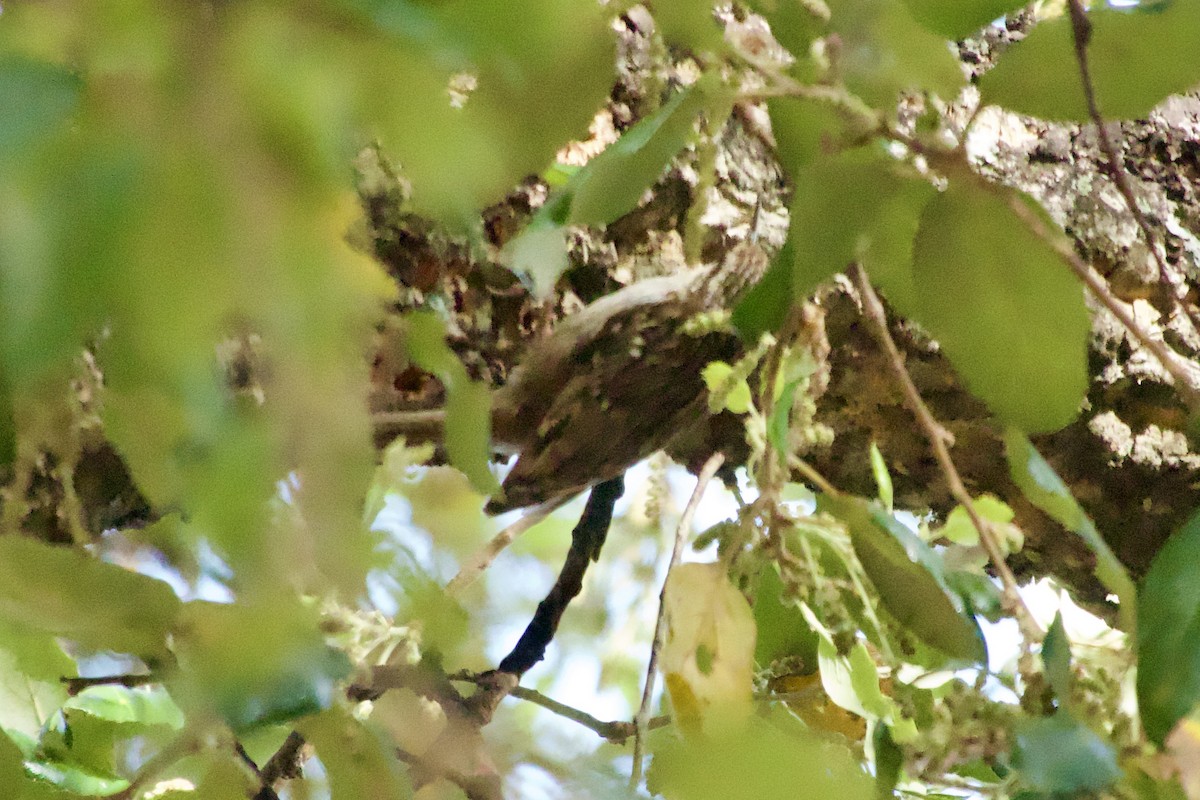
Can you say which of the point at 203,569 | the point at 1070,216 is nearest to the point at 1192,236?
the point at 1070,216

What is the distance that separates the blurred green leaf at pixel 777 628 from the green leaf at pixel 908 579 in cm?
12

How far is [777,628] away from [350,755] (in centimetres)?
31

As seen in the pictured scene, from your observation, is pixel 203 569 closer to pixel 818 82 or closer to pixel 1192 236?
pixel 818 82

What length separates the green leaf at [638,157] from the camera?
10.8 inches

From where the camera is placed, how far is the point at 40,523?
15.4 inches

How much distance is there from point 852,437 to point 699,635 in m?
0.31

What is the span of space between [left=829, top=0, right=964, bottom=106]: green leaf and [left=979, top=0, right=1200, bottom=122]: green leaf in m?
0.05

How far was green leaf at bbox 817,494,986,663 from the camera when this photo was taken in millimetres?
355

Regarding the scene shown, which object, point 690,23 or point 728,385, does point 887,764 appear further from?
point 690,23

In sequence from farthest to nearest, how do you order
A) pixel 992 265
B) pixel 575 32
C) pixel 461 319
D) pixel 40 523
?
pixel 461 319, pixel 40 523, pixel 992 265, pixel 575 32

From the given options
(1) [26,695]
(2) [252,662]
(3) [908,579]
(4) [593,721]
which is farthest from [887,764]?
(1) [26,695]

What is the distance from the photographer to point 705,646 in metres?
0.35

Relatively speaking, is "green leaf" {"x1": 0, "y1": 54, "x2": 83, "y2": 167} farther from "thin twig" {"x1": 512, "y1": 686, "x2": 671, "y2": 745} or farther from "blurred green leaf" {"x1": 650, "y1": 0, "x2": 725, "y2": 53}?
"thin twig" {"x1": 512, "y1": 686, "x2": 671, "y2": 745}

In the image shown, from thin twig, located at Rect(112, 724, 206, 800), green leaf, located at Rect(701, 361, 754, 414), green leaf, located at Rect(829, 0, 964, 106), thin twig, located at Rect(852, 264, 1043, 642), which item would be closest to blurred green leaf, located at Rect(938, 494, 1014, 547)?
thin twig, located at Rect(852, 264, 1043, 642)
